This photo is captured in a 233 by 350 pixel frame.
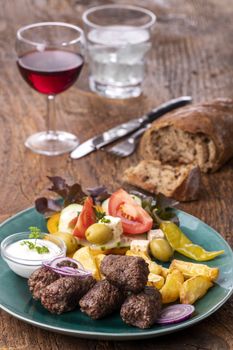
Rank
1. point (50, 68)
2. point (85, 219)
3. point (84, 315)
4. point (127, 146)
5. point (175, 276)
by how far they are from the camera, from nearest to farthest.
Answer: point (84, 315), point (175, 276), point (85, 219), point (50, 68), point (127, 146)

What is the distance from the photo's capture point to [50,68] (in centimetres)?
336

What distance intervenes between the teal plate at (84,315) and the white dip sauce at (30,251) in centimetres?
5

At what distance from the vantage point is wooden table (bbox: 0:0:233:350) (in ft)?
7.67

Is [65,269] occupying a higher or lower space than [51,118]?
higher

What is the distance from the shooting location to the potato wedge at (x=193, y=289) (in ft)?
7.73

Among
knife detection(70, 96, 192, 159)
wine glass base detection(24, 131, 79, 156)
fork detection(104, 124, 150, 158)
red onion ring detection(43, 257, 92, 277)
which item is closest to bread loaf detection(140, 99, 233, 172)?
fork detection(104, 124, 150, 158)

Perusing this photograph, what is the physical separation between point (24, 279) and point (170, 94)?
178 centimetres

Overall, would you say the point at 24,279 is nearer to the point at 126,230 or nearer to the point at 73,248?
the point at 73,248

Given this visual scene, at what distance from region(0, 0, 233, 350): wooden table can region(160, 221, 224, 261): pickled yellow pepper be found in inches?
7.4

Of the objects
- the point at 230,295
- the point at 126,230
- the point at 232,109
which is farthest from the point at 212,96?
the point at 230,295

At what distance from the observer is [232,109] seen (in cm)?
349

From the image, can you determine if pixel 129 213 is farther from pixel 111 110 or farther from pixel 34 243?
pixel 111 110

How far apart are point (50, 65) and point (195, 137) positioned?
2.13 ft

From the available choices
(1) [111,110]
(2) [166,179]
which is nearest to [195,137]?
(2) [166,179]
